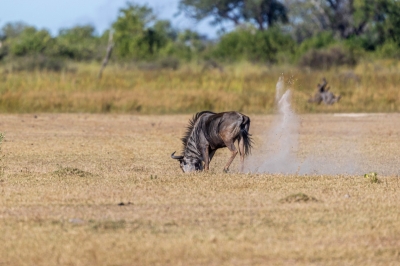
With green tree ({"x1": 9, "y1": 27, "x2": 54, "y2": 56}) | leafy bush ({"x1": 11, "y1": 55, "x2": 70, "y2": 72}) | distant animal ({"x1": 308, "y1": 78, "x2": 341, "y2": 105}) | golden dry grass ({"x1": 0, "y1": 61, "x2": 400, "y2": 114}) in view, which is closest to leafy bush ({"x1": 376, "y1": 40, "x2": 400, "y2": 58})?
golden dry grass ({"x1": 0, "y1": 61, "x2": 400, "y2": 114})

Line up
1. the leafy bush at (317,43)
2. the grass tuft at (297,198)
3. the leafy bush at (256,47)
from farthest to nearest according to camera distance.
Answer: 1. the leafy bush at (256,47)
2. the leafy bush at (317,43)
3. the grass tuft at (297,198)

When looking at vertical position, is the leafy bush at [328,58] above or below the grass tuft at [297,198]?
above

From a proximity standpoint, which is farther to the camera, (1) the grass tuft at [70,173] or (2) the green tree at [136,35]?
(2) the green tree at [136,35]

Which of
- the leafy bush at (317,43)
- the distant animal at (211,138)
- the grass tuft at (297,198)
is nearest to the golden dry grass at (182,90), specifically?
the leafy bush at (317,43)

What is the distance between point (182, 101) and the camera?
22594 millimetres

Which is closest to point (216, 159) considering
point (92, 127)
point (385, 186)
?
point (385, 186)

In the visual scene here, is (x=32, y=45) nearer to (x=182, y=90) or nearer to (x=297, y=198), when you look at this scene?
(x=182, y=90)

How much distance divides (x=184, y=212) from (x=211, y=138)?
3363 millimetres

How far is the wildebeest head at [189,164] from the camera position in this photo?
10.7m

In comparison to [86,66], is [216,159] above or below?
below

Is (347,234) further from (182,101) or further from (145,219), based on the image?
(182,101)

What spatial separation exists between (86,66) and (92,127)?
11.7 metres

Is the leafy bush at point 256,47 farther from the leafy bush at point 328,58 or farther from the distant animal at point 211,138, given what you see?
the distant animal at point 211,138

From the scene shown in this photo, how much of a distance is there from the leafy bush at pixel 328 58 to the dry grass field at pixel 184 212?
17498 mm
